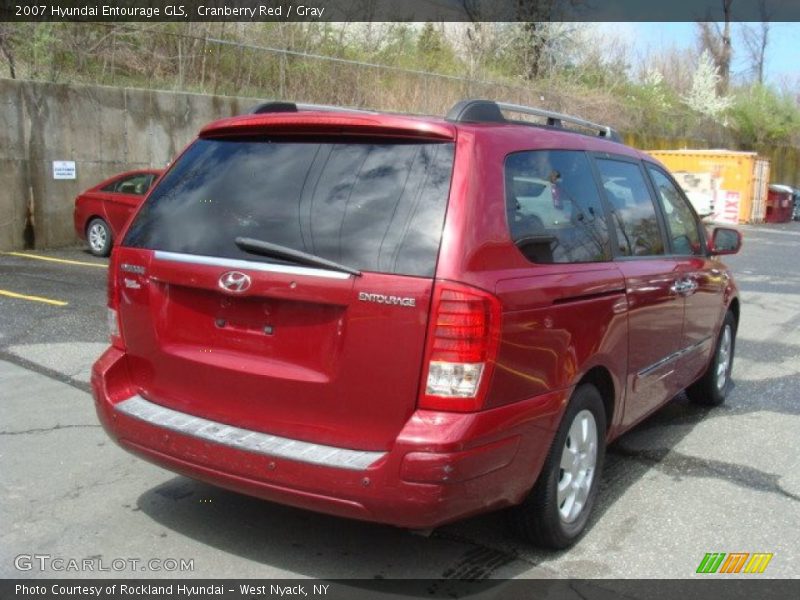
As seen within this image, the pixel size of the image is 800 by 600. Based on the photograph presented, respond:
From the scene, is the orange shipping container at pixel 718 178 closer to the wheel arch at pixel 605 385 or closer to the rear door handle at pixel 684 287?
the rear door handle at pixel 684 287

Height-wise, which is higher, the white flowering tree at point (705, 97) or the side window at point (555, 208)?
A: the white flowering tree at point (705, 97)

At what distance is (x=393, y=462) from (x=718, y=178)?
2789 centimetres

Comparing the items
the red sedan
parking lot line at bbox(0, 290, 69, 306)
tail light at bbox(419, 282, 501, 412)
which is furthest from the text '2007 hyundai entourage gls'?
the red sedan

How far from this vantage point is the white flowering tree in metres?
43.2

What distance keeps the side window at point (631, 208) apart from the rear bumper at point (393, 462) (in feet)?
4.05

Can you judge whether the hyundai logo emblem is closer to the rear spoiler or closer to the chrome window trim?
the chrome window trim

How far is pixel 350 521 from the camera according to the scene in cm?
387

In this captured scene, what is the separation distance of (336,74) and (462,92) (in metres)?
5.63

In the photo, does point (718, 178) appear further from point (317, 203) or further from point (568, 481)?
point (317, 203)

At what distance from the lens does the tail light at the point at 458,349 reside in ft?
9.53

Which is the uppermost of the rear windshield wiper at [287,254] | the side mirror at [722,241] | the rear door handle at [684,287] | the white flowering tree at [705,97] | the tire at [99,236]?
the white flowering tree at [705,97]

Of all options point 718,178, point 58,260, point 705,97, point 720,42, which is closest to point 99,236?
point 58,260

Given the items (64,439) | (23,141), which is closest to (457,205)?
(64,439)

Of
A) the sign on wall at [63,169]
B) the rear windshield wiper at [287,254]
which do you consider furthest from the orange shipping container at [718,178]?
the rear windshield wiper at [287,254]
